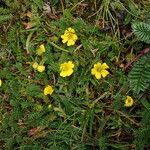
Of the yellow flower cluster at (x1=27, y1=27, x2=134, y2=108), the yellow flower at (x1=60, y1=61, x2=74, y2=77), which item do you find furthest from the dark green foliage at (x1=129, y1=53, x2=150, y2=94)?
the yellow flower at (x1=60, y1=61, x2=74, y2=77)

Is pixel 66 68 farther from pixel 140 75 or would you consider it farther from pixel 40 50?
pixel 140 75

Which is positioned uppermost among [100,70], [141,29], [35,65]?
[141,29]

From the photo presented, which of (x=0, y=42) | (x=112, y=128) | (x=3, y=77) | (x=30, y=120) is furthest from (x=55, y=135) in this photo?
(x=0, y=42)

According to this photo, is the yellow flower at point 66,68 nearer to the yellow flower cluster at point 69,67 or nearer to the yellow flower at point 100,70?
the yellow flower cluster at point 69,67

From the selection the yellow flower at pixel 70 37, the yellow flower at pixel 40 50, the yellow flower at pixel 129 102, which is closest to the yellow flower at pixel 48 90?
the yellow flower at pixel 40 50

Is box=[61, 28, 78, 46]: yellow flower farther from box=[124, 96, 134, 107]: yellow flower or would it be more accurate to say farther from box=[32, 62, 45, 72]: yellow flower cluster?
box=[124, 96, 134, 107]: yellow flower

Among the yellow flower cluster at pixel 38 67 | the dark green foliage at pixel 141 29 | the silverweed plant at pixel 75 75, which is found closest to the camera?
the dark green foliage at pixel 141 29

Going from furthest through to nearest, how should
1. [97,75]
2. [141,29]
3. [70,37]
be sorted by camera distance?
[70,37]
[97,75]
[141,29]

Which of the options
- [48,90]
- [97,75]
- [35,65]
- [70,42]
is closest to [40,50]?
[35,65]
